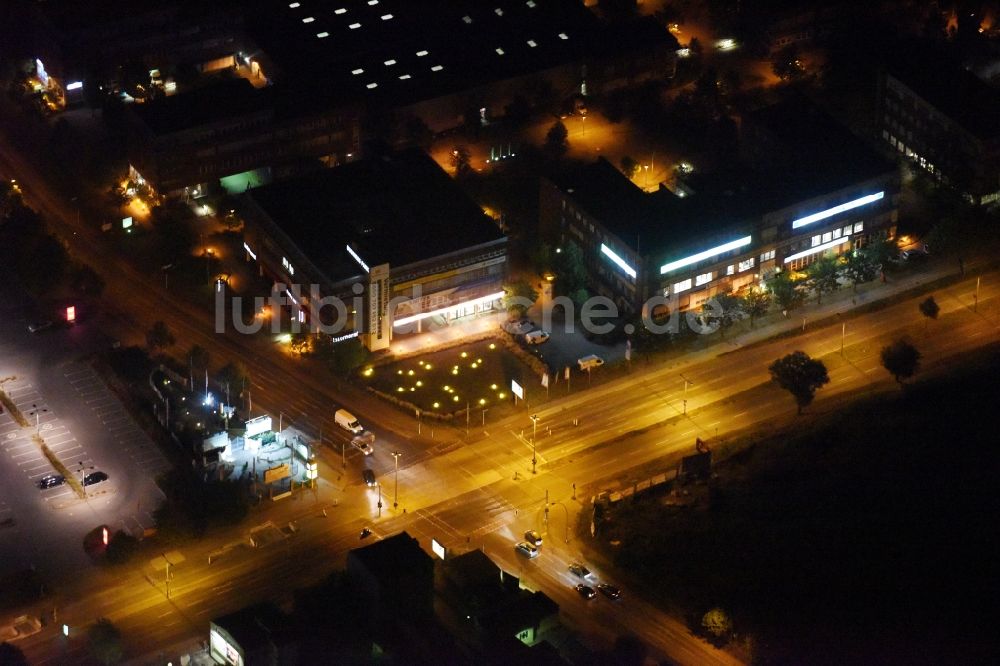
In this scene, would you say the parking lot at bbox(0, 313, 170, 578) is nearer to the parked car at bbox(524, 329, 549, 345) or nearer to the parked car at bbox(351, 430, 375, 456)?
the parked car at bbox(351, 430, 375, 456)

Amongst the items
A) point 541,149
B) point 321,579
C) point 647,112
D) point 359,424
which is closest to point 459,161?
point 541,149

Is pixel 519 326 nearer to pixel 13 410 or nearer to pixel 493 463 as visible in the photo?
pixel 493 463

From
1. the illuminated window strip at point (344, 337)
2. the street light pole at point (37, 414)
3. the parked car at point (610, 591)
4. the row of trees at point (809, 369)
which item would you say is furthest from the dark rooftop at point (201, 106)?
the parked car at point (610, 591)

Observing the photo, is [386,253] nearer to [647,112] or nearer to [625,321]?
[625,321]

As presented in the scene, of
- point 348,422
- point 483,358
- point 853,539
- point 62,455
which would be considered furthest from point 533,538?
point 62,455

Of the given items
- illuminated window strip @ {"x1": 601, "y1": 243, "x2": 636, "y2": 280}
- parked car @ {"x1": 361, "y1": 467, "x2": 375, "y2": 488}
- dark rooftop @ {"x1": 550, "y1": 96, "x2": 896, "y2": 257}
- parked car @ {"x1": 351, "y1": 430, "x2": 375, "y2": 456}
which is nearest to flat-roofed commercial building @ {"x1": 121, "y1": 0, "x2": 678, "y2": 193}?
dark rooftop @ {"x1": 550, "y1": 96, "x2": 896, "y2": 257}
